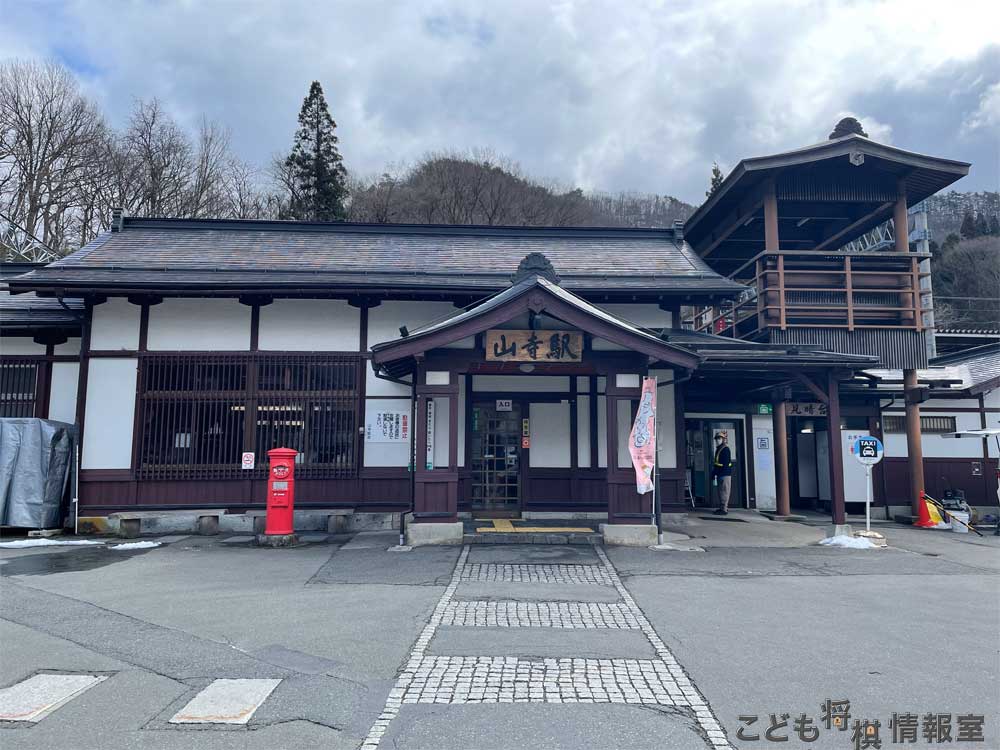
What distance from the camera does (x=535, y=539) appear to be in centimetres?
988

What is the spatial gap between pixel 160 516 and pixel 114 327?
3628 mm

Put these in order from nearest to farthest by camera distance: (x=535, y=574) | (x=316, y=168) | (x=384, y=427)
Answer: (x=535, y=574) → (x=384, y=427) → (x=316, y=168)

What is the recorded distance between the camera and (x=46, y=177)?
2470 centimetres

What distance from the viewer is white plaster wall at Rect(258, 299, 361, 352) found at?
39.2ft

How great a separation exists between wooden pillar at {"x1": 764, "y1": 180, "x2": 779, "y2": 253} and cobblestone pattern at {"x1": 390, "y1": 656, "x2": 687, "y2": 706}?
1066cm

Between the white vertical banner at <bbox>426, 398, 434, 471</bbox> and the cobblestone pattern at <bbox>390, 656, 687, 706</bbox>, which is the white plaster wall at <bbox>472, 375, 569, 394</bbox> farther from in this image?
the cobblestone pattern at <bbox>390, 656, 687, 706</bbox>

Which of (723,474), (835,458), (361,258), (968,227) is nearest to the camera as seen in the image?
(835,458)

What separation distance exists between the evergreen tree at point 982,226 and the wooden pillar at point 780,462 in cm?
4235

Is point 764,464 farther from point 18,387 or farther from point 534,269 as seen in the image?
point 18,387

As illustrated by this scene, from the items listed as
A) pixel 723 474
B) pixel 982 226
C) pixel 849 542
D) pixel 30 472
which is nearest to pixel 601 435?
pixel 723 474

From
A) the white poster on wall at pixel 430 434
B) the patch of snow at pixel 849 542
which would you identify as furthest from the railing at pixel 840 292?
the white poster on wall at pixel 430 434

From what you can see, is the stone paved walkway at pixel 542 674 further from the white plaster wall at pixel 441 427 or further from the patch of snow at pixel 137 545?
the patch of snow at pixel 137 545

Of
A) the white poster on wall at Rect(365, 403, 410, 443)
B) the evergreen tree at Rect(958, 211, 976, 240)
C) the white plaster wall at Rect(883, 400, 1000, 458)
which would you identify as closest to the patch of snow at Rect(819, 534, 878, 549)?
the white plaster wall at Rect(883, 400, 1000, 458)

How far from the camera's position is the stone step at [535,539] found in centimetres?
986
